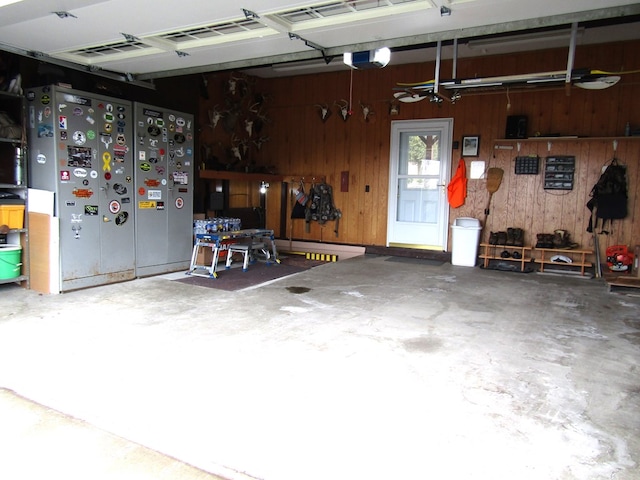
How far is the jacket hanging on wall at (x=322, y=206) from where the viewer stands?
29.0ft

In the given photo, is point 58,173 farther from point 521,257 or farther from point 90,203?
point 521,257

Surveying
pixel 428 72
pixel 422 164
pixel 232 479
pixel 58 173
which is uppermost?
pixel 428 72

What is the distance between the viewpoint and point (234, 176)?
7832 mm

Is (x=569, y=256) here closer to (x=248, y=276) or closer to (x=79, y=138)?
(x=248, y=276)

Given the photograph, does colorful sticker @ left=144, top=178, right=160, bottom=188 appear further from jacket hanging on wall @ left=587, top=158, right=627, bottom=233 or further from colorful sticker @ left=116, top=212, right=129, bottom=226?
jacket hanging on wall @ left=587, top=158, right=627, bottom=233

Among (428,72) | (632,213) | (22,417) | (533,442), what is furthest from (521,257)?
(22,417)

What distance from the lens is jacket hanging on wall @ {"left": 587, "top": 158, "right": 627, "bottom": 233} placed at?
6562mm

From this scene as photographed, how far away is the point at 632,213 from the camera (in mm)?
6633

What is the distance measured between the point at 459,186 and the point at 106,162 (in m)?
5.35

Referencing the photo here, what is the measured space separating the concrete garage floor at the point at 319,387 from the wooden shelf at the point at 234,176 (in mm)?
2935

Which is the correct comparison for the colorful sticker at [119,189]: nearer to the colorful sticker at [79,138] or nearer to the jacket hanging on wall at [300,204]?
the colorful sticker at [79,138]

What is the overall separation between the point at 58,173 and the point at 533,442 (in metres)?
4.99

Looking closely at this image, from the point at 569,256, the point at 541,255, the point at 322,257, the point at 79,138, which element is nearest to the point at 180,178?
the point at 79,138

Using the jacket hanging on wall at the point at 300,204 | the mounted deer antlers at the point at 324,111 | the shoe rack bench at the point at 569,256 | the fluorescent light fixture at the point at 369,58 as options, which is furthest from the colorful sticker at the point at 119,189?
the shoe rack bench at the point at 569,256
